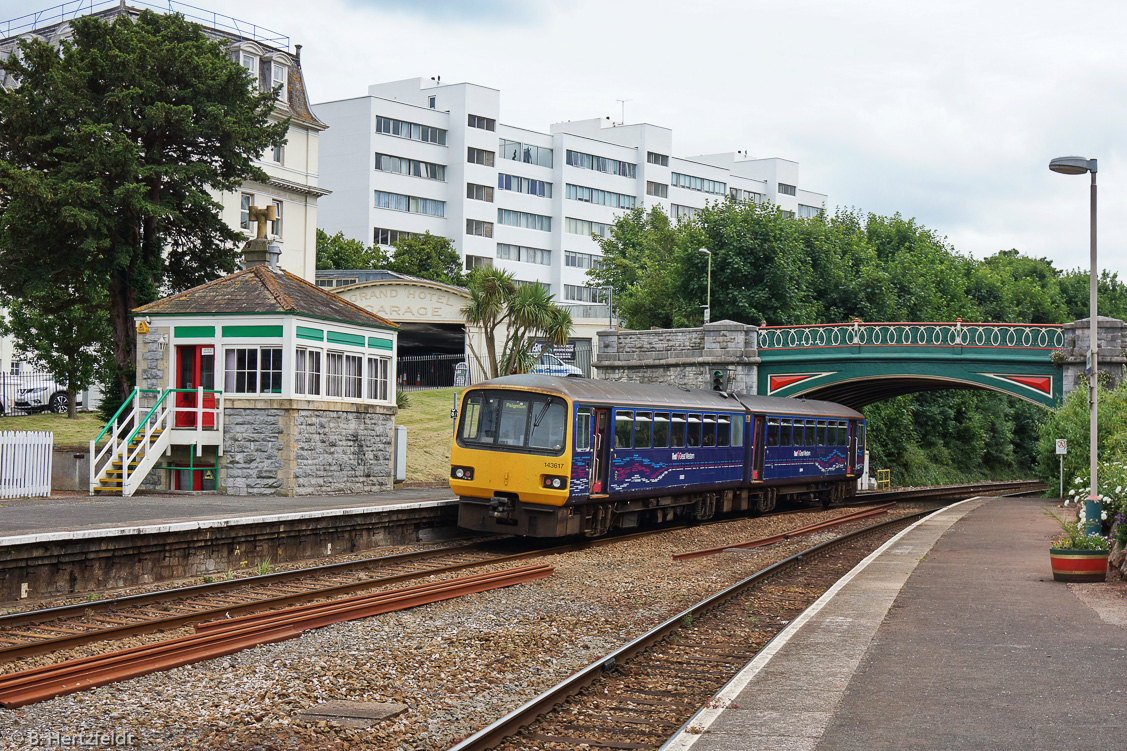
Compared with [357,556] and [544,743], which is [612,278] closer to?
[357,556]

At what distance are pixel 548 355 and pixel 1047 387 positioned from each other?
83.5ft

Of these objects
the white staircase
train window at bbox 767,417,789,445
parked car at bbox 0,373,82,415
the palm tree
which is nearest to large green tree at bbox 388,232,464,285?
parked car at bbox 0,373,82,415

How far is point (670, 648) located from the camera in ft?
36.6

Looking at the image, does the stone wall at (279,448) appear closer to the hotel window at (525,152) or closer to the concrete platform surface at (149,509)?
the concrete platform surface at (149,509)

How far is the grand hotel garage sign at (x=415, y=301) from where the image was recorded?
5034 cm

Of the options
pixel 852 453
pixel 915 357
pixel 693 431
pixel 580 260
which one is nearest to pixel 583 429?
pixel 693 431

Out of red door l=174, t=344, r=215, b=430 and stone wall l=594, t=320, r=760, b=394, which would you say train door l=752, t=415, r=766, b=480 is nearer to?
stone wall l=594, t=320, r=760, b=394

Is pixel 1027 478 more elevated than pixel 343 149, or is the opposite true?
pixel 343 149

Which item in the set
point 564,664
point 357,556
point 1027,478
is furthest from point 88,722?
point 1027,478

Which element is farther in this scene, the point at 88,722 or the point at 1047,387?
the point at 1047,387

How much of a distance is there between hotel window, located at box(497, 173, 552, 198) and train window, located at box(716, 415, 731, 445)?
5638 centimetres

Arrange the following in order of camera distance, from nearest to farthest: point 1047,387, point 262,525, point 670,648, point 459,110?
point 670,648, point 262,525, point 1047,387, point 459,110

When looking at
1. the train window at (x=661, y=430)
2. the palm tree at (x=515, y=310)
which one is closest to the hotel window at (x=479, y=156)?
the palm tree at (x=515, y=310)

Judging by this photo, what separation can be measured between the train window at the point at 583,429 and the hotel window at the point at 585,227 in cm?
6563
